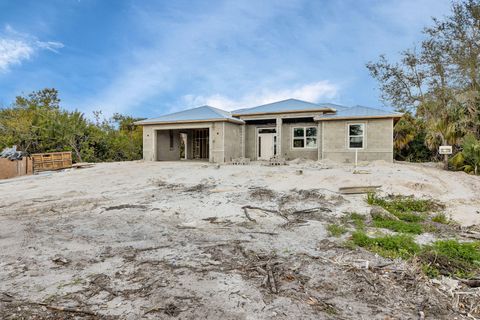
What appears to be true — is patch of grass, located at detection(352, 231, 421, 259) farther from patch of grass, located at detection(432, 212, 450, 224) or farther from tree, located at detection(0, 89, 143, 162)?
tree, located at detection(0, 89, 143, 162)

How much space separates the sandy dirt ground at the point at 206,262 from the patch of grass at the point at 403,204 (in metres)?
0.43

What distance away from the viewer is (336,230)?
21.1 feet

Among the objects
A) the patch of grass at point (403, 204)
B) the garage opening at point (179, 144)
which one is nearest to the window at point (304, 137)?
the garage opening at point (179, 144)

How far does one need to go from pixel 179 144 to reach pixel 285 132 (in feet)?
29.2

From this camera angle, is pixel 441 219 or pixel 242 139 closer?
pixel 441 219

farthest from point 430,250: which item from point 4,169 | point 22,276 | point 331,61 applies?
point 4,169

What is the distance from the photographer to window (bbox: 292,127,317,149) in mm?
20766

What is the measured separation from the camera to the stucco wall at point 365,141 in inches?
710

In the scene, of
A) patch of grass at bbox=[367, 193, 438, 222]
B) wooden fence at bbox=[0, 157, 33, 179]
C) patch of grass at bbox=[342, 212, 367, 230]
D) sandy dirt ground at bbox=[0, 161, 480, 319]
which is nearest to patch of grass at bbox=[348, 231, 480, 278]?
sandy dirt ground at bbox=[0, 161, 480, 319]

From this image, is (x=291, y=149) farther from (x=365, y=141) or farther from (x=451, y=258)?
(x=451, y=258)

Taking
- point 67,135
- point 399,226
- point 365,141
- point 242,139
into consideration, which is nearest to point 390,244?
point 399,226

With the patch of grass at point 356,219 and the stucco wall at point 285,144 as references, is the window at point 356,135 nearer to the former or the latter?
the stucco wall at point 285,144

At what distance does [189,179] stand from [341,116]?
10344 mm

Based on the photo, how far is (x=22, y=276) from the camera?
436 centimetres
